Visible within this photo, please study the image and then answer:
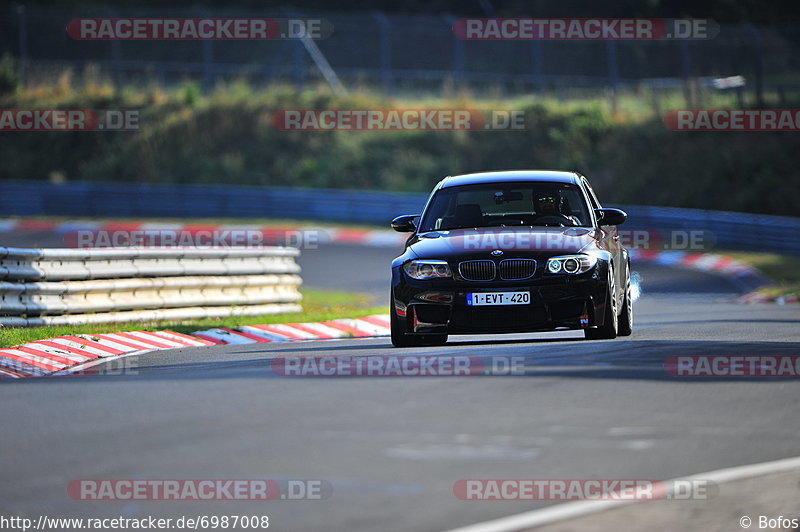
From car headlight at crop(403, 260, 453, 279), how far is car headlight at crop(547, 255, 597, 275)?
0.86 meters

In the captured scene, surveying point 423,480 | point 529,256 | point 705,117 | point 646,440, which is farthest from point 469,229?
point 705,117

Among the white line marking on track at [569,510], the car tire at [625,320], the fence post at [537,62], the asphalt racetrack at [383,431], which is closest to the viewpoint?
the white line marking on track at [569,510]

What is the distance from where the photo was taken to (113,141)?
47.5 meters

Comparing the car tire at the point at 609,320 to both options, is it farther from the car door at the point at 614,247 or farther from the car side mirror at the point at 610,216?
the car side mirror at the point at 610,216

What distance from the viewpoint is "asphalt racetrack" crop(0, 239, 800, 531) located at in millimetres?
5965

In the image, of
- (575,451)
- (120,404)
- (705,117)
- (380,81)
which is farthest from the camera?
(380,81)

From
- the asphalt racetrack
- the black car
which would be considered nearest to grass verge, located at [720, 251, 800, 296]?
the black car

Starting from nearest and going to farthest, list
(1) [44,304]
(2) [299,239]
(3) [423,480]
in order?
(3) [423,480]
(1) [44,304]
(2) [299,239]

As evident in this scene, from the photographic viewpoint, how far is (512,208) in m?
13.5

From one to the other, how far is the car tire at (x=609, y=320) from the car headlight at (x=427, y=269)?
1376 mm

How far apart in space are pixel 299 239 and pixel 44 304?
63.3 feet

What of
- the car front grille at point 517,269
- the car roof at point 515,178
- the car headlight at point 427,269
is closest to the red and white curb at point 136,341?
the car headlight at point 427,269

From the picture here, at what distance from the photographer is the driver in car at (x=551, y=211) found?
42.5 ft

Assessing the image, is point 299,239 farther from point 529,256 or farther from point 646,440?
point 646,440
